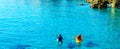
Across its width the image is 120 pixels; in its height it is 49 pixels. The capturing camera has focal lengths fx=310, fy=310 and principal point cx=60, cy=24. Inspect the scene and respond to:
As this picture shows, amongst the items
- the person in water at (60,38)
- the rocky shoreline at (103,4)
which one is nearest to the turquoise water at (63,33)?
the person in water at (60,38)

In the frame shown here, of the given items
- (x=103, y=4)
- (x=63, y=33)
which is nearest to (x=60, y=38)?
(x=63, y=33)

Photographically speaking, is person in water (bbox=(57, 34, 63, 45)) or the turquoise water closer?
person in water (bbox=(57, 34, 63, 45))

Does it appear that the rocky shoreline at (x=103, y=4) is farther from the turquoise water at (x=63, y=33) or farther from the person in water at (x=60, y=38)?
the person in water at (x=60, y=38)

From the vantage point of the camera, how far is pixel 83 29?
204 ft

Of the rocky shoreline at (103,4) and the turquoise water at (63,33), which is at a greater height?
the rocky shoreline at (103,4)

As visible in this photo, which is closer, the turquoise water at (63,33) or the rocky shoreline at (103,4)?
the turquoise water at (63,33)

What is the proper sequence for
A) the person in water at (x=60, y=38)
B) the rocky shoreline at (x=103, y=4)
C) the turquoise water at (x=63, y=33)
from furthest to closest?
the rocky shoreline at (x=103, y=4), the turquoise water at (x=63, y=33), the person in water at (x=60, y=38)

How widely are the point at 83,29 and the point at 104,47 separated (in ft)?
54.2

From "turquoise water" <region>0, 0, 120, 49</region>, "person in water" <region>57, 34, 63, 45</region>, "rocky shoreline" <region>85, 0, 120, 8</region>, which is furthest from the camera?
"rocky shoreline" <region>85, 0, 120, 8</region>

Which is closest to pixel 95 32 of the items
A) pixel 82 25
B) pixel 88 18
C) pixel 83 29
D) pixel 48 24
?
pixel 83 29

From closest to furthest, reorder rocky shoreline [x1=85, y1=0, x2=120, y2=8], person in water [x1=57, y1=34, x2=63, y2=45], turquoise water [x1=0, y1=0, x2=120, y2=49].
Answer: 1. person in water [x1=57, y1=34, x2=63, y2=45]
2. turquoise water [x1=0, y1=0, x2=120, y2=49]
3. rocky shoreline [x1=85, y1=0, x2=120, y2=8]

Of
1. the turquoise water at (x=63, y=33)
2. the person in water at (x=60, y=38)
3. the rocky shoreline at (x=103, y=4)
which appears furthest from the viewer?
the rocky shoreline at (x=103, y=4)

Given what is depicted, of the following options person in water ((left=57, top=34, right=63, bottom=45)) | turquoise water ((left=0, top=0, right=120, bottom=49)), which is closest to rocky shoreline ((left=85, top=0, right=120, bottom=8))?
turquoise water ((left=0, top=0, right=120, bottom=49))

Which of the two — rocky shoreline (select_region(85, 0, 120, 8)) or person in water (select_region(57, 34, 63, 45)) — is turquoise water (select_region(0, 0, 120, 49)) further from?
rocky shoreline (select_region(85, 0, 120, 8))
